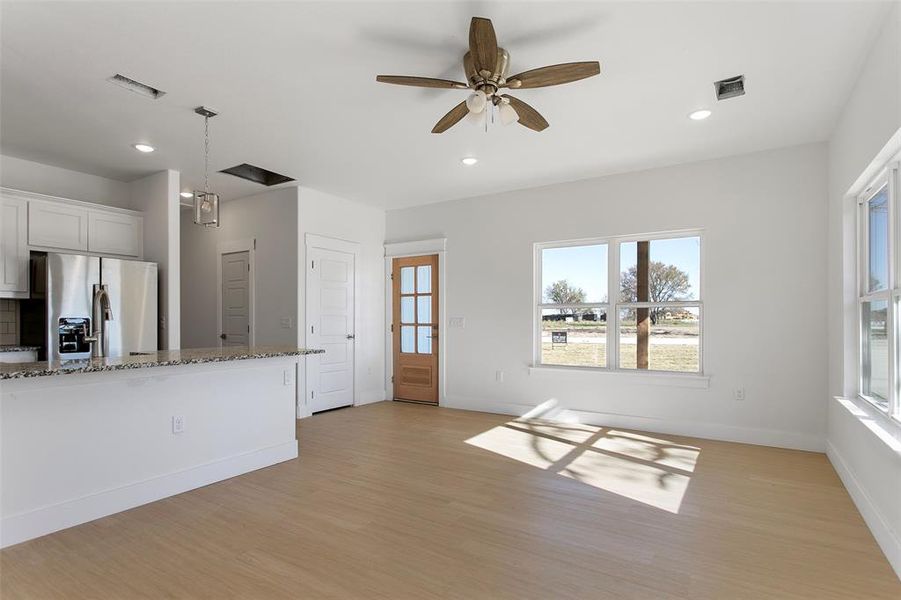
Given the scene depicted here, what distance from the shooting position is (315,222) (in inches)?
225

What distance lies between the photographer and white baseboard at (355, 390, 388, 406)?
6246 mm

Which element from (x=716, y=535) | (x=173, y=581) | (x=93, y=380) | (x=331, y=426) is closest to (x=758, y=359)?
(x=716, y=535)

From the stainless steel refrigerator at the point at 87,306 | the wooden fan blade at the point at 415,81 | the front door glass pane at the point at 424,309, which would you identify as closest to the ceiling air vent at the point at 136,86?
the wooden fan blade at the point at 415,81

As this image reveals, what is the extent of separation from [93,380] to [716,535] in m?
3.65

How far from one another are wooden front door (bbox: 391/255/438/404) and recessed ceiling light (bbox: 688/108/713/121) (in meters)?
3.50

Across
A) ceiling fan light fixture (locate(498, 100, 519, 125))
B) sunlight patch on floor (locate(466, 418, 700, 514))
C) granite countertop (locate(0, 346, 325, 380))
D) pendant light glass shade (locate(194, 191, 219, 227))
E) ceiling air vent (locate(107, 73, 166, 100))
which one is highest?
ceiling air vent (locate(107, 73, 166, 100))

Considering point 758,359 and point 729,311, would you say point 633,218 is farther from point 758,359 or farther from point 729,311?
point 758,359

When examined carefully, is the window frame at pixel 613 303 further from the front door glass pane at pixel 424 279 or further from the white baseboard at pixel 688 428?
the front door glass pane at pixel 424 279

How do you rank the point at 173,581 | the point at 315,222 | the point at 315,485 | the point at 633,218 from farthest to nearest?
the point at 315,222, the point at 633,218, the point at 315,485, the point at 173,581

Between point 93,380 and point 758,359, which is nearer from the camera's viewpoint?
point 93,380

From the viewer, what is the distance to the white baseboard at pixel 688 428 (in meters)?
4.17

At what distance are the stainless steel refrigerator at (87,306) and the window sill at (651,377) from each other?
4322 mm

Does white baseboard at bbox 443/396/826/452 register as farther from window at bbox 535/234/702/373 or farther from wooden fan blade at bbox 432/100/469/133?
wooden fan blade at bbox 432/100/469/133

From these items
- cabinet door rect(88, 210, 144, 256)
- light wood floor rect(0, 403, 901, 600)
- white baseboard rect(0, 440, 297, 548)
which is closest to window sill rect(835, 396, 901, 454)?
light wood floor rect(0, 403, 901, 600)
